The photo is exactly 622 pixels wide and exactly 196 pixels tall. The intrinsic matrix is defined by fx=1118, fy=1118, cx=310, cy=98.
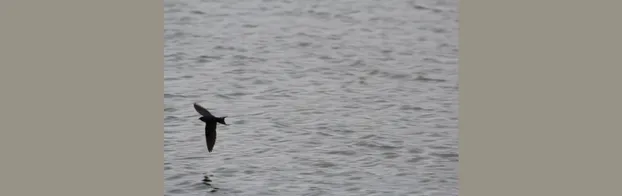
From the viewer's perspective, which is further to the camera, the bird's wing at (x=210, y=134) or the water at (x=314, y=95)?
the water at (x=314, y=95)

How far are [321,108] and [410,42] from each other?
6.15 ft

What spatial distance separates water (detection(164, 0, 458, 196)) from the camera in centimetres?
828

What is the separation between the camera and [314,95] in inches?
388

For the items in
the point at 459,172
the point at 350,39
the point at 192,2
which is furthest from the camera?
the point at 192,2

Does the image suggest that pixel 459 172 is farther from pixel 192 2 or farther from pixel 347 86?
pixel 192 2

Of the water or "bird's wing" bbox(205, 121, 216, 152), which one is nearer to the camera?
"bird's wing" bbox(205, 121, 216, 152)

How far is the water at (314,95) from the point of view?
8.28 metres

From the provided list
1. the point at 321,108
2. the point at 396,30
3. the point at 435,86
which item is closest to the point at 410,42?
the point at 396,30

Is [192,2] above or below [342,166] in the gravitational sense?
above

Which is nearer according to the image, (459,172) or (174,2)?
(459,172)

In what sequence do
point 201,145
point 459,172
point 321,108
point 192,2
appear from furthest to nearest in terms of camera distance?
1. point 192,2
2. point 321,108
3. point 201,145
4. point 459,172

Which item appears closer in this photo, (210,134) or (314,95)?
(210,134)

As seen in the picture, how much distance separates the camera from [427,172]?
836 centimetres

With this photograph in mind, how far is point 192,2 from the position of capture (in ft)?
39.3
